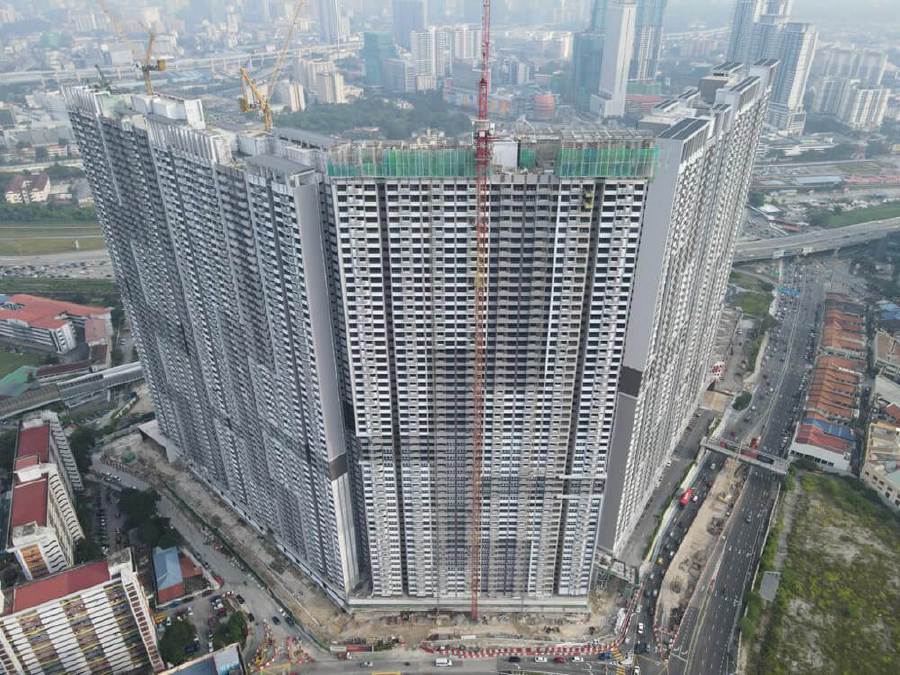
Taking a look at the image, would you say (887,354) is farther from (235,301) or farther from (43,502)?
(43,502)

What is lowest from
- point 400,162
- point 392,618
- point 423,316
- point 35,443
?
point 392,618

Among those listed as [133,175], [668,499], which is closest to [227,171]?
[133,175]

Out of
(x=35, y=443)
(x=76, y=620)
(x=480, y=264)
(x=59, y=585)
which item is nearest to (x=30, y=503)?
(x=35, y=443)

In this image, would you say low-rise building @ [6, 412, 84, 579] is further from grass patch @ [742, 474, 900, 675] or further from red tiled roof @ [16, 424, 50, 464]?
grass patch @ [742, 474, 900, 675]

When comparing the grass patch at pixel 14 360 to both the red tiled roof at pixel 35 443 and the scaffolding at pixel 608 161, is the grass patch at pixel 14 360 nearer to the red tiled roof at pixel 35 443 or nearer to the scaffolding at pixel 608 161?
the red tiled roof at pixel 35 443

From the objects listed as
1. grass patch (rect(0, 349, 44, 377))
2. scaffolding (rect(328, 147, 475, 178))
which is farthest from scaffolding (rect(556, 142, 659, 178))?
grass patch (rect(0, 349, 44, 377))

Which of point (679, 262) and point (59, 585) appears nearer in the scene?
point (59, 585)

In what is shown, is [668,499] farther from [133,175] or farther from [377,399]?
[133,175]
